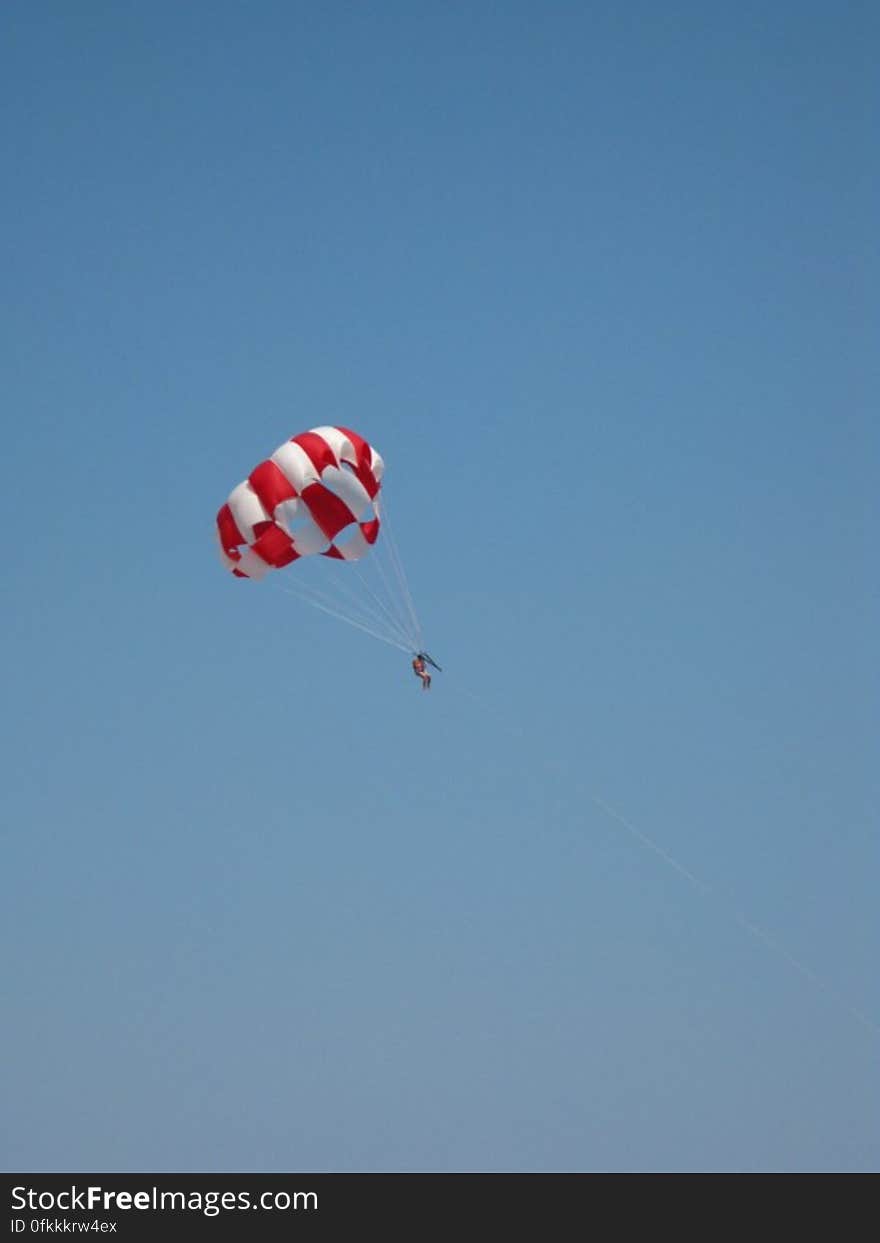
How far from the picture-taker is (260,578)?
4722 cm
